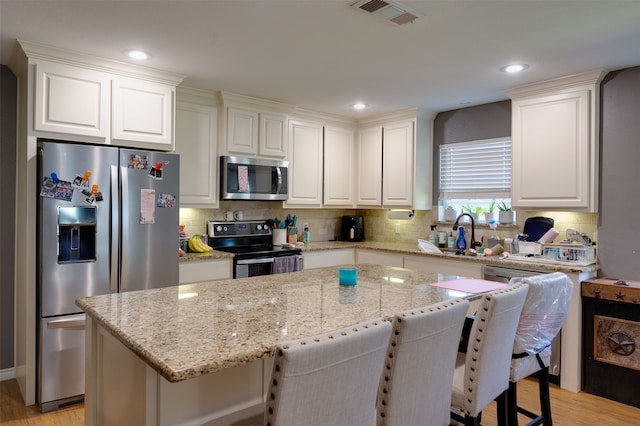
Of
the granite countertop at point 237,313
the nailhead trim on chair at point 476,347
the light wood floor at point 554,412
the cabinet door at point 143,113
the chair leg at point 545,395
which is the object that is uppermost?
the cabinet door at point 143,113

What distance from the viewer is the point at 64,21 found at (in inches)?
95.4

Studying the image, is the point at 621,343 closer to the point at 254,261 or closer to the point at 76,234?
the point at 254,261

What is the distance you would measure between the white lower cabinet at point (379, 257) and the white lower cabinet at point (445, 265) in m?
0.11

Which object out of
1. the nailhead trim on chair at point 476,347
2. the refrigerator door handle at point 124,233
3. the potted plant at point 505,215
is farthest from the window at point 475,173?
the refrigerator door handle at point 124,233

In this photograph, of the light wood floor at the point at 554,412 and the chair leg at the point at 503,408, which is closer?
the chair leg at the point at 503,408

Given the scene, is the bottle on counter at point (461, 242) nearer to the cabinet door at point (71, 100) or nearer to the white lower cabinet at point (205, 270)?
the white lower cabinet at point (205, 270)

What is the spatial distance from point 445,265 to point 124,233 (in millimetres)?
2691

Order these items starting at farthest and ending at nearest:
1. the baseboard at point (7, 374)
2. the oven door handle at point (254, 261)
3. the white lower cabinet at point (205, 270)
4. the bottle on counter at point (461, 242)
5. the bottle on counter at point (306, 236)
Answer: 1. the bottle on counter at point (306, 236)
2. the bottle on counter at point (461, 242)
3. the oven door handle at point (254, 261)
4. the white lower cabinet at point (205, 270)
5. the baseboard at point (7, 374)

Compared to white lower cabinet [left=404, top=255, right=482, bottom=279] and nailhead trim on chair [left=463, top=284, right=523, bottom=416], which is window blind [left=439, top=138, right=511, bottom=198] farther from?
nailhead trim on chair [left=463, top=284, right=523, bottom=416]

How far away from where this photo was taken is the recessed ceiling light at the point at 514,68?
3.11 meters

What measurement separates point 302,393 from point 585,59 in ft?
10.3

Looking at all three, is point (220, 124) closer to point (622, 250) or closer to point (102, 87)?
point (102, 87)

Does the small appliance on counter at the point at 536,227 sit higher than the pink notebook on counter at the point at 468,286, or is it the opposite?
the small appliance on counter at the point at 536,227

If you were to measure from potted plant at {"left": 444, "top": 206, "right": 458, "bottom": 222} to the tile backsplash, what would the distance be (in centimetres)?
7
